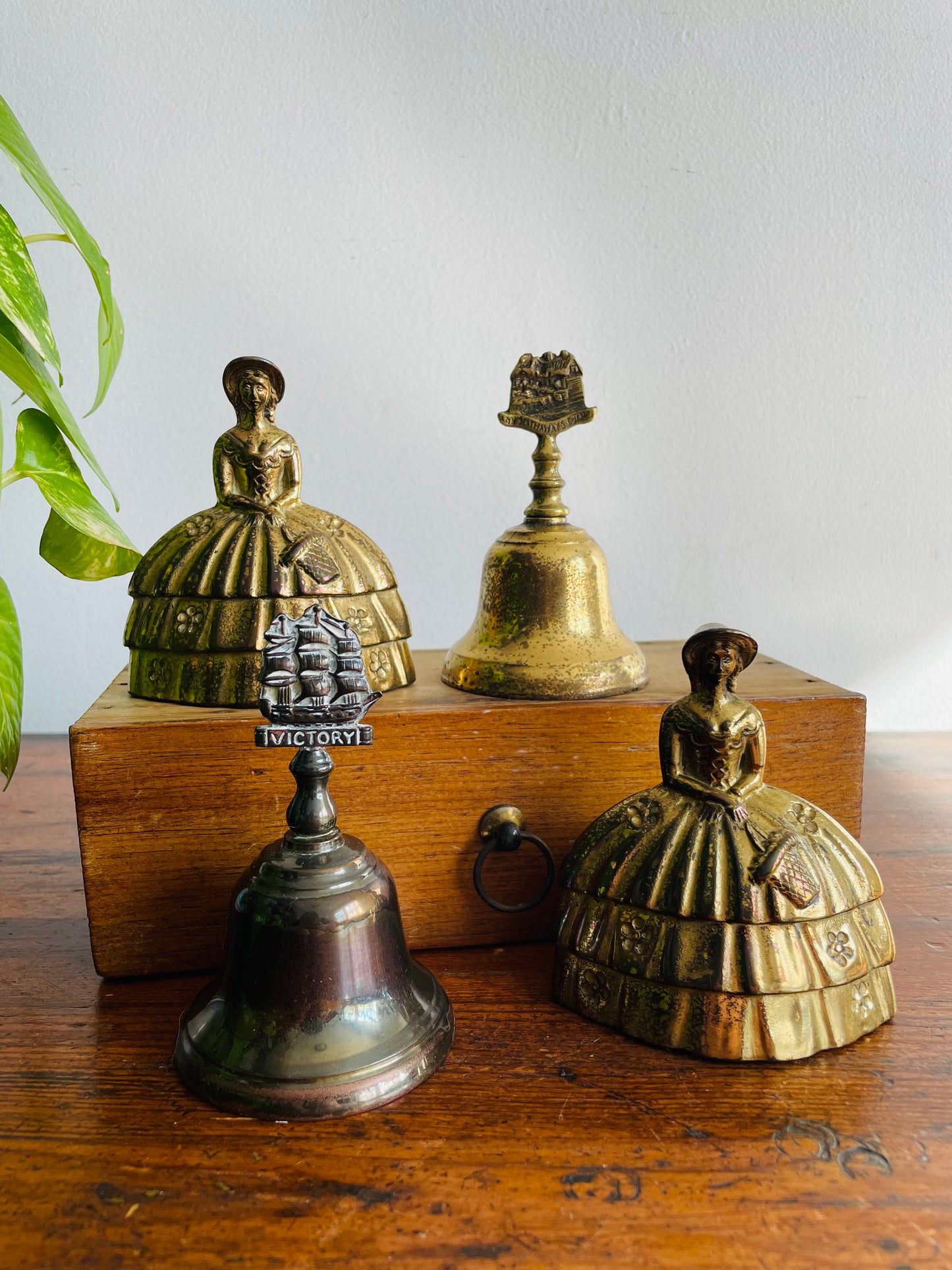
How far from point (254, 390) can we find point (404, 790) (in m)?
0.37

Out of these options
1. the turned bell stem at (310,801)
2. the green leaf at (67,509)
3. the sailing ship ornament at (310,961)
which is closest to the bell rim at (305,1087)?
the sailing ship ornament at (310,961)

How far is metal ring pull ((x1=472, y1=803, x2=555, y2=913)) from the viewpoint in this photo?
0.82m

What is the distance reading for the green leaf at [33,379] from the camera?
620 mm

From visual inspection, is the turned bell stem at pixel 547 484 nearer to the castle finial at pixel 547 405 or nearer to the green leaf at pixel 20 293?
the castle finial at pixel 547 405

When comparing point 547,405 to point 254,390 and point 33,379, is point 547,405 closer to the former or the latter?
point 254,390

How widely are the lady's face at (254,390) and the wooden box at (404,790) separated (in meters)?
0.27

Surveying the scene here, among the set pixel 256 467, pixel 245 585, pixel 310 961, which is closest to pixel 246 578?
pixel 245 585

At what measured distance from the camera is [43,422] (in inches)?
31.1

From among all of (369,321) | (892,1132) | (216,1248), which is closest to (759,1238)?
(892,1132)

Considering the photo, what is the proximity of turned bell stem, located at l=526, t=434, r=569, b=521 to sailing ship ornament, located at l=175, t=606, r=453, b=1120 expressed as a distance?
332 millimetres

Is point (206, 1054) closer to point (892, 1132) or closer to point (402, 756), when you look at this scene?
point (402, 756)

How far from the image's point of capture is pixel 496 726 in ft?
2.73

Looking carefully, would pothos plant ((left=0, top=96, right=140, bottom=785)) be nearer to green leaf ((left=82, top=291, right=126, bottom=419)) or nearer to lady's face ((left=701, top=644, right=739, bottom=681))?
green leaf ((left=82, top=291, right=126, bottom=419))

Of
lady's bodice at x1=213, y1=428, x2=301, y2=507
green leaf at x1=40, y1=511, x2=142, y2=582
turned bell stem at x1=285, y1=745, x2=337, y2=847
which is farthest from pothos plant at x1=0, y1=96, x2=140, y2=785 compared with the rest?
turned bell stem at x1=285, y1=745, x2=337, y2=847
